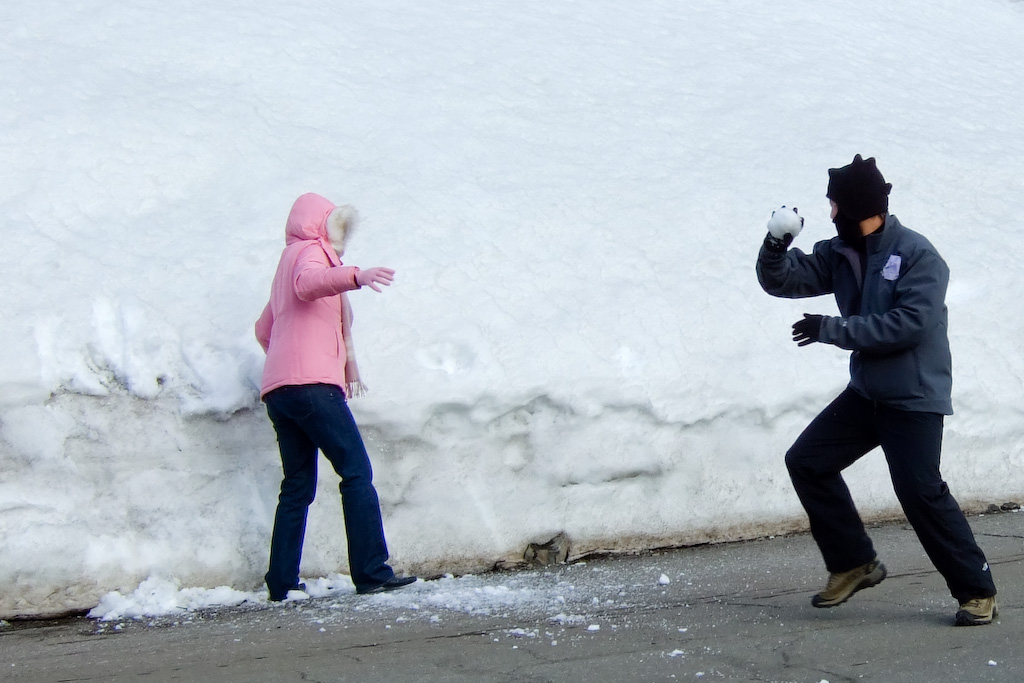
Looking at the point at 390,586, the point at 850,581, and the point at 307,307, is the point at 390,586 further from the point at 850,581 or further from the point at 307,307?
the point at 850,581

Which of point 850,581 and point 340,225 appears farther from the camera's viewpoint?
point 340,225

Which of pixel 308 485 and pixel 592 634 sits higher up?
pixel 308 485

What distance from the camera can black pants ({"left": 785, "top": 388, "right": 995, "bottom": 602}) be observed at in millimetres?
4238

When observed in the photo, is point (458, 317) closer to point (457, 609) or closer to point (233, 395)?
point (233, 395)

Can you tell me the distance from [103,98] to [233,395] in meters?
3.68

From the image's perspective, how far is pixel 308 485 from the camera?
5266 millimetres

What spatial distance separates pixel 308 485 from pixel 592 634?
167 cm

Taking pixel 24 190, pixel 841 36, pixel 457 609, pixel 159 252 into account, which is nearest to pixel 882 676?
Result: pixel 457 609

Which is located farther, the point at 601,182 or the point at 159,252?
the point at 601,182

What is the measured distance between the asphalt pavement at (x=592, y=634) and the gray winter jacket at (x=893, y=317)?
982 mm

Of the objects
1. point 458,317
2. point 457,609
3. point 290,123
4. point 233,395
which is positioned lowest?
point 457,609

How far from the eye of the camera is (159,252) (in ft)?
21.7

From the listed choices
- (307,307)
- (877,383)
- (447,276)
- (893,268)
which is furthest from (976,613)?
(447,276)

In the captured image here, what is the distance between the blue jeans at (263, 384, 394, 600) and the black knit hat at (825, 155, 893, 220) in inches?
98.0
